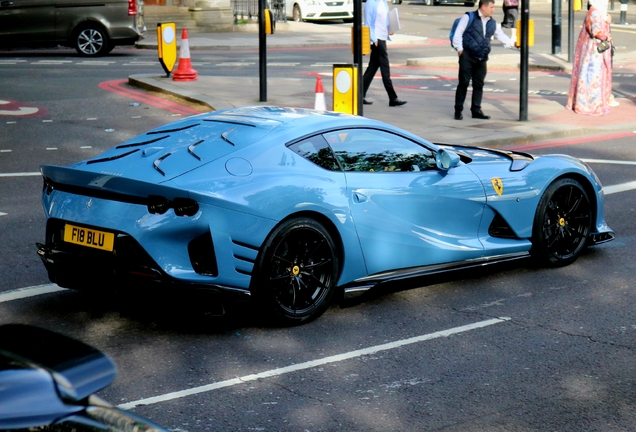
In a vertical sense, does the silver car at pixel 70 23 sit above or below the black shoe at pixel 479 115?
above

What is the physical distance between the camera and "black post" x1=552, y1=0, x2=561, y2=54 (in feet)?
85.9

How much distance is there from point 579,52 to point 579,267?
32.0ft

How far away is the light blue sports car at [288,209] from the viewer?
6.16 m

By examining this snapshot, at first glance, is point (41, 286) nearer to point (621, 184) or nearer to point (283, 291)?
point (283, 291)

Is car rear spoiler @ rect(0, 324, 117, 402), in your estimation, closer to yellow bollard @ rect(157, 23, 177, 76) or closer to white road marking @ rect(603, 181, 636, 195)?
white road marking @ rect(603, 181, 636, 195)

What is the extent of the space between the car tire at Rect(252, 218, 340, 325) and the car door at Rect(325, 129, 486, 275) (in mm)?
339

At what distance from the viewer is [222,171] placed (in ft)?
21.2

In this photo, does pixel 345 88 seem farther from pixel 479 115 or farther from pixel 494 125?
pixel 479 115

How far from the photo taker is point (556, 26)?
26750 millimetres

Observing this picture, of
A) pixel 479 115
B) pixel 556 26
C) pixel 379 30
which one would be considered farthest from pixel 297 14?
pixel 479 115

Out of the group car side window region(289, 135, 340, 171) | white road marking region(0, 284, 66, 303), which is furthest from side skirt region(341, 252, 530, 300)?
white road marking region(0, 284, 66, 303)

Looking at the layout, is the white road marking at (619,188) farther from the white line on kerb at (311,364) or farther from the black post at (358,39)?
the white line on kerb at (311,364)

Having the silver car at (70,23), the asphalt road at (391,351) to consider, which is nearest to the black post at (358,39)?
the asphalt road at (391,351)

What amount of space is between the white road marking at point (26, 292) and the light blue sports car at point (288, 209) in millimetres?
806
